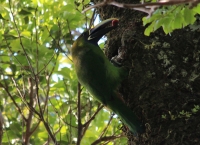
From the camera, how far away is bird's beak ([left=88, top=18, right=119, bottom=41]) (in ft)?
8.11

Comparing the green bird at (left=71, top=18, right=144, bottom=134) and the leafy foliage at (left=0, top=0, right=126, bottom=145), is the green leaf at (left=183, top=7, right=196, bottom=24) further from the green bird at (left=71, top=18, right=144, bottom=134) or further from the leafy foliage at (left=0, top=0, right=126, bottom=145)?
the leafy foliage at (left=0, top=0, right=126, bottom=145)

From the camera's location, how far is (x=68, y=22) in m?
2.95

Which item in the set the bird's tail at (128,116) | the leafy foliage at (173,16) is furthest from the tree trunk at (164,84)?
the leafy foliage at (173,16)

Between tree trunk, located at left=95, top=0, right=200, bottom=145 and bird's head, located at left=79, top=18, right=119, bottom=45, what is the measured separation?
135 mm

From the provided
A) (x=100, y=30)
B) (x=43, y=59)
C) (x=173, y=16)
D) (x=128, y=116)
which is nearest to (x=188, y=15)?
(x=173, y=16)

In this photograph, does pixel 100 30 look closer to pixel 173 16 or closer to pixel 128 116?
pixel 128 116

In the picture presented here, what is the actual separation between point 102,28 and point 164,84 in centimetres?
82

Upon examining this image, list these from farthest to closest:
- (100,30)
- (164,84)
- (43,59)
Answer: (43,59), (100,30), (164,84)

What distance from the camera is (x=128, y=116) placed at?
7.18 ft

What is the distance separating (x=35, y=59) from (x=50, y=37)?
0.88 feet

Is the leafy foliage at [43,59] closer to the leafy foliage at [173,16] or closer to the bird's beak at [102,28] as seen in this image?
the bird's beak at [102,28]

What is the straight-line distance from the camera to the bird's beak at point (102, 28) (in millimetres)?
2471

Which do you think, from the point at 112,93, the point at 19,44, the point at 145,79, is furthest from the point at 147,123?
the point at 19,44

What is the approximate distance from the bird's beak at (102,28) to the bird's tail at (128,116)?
51 centimetres
